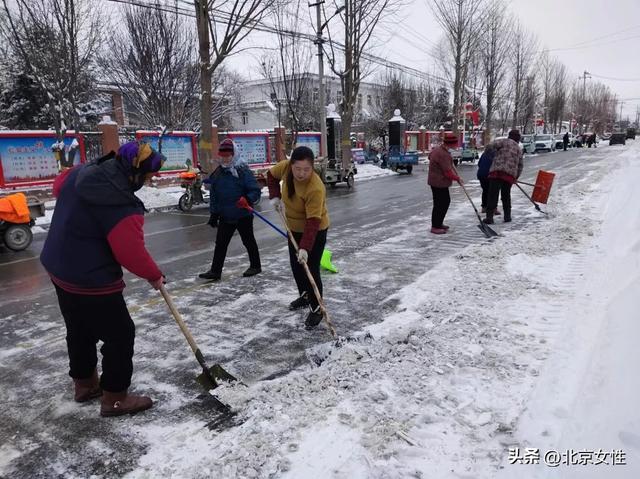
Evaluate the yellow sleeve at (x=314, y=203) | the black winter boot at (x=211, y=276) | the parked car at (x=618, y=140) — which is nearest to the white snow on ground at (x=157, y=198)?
the black winter boot at (x=211, y=276)

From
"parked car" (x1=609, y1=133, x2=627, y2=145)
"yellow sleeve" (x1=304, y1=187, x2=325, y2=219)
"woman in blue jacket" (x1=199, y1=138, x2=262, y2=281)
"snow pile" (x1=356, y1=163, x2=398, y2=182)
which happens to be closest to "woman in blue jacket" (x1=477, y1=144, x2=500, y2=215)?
"woman in blue jacket" (x1=199, y1=138, x2=262, y2=281)

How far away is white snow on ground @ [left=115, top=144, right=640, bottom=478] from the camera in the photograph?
2.46 m

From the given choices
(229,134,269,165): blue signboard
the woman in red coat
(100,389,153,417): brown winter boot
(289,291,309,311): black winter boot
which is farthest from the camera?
(229,134,269,165): blue signboard

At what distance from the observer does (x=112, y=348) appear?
9.55 ft

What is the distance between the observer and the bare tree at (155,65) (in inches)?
858

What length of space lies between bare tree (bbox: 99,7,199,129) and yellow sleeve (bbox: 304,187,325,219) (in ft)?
67.4

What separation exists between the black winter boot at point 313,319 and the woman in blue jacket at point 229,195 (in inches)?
74.8

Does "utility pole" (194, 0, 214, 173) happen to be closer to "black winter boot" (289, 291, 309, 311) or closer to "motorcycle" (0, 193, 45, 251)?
"motorcycle" (0, 193, 45, 251)

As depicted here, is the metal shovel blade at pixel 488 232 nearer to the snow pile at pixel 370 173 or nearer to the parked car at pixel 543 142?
the snow pile at pixel 370 173

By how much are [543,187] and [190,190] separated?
355 inches

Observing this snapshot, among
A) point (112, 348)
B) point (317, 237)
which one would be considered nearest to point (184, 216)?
point (317, 237)

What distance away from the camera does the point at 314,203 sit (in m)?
4.07

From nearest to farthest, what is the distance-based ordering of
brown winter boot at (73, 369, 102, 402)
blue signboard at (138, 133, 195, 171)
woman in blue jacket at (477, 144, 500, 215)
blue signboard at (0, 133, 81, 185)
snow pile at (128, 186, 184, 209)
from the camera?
brown winter boot at (73, 369, 102, 402), woman in blue jacket at (477, 144, 500, 215), snow pile at (128, 186, 184, 209), blue signboard at (0, 133, 81, 185), blue signboard at (138, 133, 195, 171)

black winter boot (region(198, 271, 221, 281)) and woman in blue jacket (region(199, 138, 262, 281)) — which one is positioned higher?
woman in blue jacket (region(199, 138, 262, 281))
